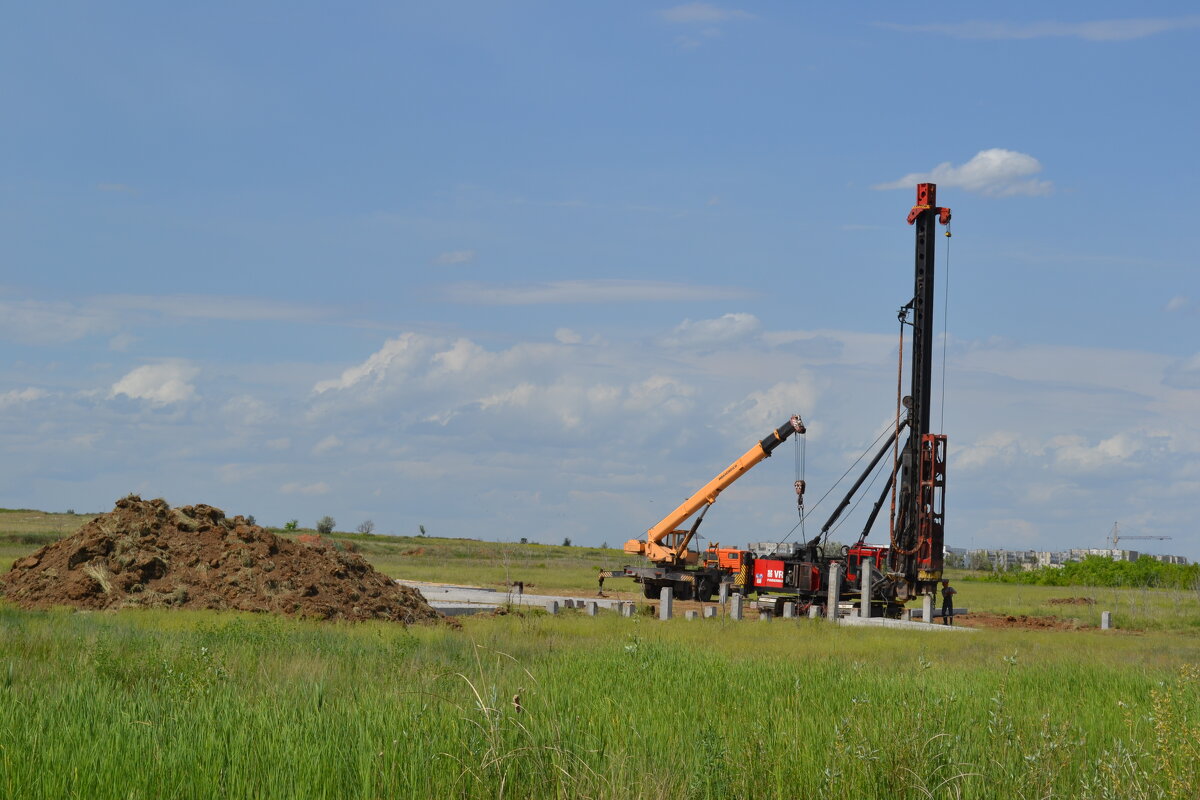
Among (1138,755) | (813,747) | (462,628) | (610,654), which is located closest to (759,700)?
(813,747)

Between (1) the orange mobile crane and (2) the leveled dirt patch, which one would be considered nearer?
(2) the leveled dirt patch

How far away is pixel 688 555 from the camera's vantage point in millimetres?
38719

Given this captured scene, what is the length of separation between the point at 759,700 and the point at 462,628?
11765 mm

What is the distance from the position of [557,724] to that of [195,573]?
19277mm

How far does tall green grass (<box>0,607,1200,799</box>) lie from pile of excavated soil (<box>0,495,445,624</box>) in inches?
315

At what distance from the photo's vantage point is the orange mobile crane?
122ft

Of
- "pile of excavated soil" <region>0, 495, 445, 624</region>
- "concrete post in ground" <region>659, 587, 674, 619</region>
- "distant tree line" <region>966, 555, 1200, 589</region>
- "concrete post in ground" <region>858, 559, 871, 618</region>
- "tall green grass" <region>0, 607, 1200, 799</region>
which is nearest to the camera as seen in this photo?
"tall green grass" <region>0, 607, 1200, 799</region>

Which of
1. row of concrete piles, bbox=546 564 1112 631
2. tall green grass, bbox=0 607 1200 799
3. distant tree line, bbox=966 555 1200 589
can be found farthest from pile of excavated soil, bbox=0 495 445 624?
distant tree line, bbox=966 555 1200 589

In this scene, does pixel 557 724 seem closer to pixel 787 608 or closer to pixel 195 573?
pixel 195 573

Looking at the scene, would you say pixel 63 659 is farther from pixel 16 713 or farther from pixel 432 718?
pixel 432 718

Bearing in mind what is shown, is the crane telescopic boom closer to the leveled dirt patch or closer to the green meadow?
the leveled dirt patch

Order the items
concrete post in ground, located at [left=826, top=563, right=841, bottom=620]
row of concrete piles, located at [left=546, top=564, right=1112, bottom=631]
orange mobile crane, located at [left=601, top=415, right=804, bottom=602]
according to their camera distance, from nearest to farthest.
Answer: row of concrete piles, located at [left=546, top=564, right=1112, bottom=631] < concrete post in ground, located at [left=826, top=563, right=841, bottom=620] < orange mobile crane, located at [left=601, top=415, right=804, bottom=602]

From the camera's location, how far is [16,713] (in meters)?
8.59

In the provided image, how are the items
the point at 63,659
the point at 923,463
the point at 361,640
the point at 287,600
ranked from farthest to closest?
the point at 923,463 → the point at 287,600 → the point at 361,640 → the point at 63,659
